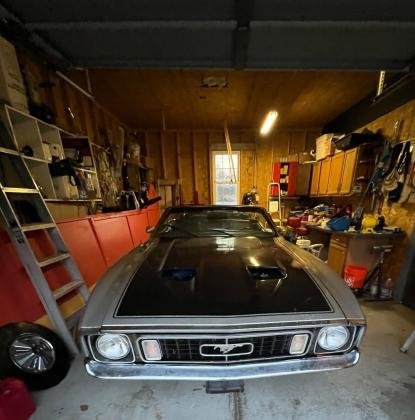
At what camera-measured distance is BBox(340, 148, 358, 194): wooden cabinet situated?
390cm

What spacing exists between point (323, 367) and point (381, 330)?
1.81 meters

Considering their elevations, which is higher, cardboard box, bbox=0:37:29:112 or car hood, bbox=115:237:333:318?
cardboard box, bbox=0:37:29:112

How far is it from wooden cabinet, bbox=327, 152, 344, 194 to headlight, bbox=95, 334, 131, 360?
4762mm

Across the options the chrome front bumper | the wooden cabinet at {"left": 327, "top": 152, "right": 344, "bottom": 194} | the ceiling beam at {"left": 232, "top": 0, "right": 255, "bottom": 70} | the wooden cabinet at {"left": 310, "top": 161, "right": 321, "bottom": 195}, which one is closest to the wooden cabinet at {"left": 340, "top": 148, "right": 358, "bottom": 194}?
the wooden cabinet at {"left": 327, "top": 152, "right": 344, "bottom": 194}

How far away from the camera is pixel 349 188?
158 inches

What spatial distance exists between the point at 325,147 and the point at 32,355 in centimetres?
600

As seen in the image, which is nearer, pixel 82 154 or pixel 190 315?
pixel 190 315

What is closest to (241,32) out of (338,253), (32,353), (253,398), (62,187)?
(62,187)

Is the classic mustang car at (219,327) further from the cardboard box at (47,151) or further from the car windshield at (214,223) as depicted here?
the cardboard box at (47,151)

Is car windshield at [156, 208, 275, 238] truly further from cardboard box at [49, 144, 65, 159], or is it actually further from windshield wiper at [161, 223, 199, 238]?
cardboard box at [49, 144, 65, 159]

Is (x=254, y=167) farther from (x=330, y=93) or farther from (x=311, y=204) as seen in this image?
(x=330, y=93)

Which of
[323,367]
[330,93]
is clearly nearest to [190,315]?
[323,367]

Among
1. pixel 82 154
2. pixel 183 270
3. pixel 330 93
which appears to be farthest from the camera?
pixel 330 93

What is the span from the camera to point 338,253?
334 cm
